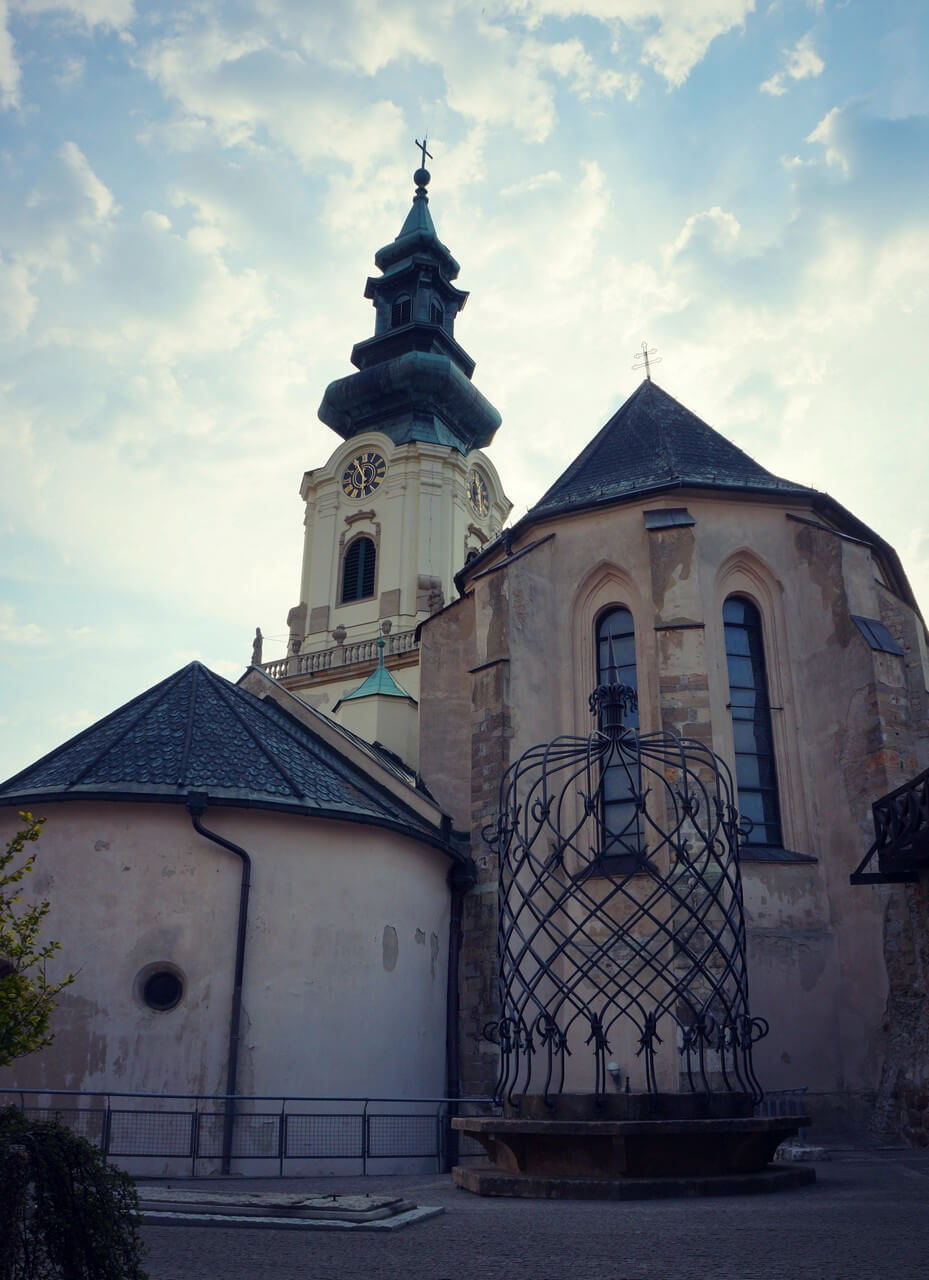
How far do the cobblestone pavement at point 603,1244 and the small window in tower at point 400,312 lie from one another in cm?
3930

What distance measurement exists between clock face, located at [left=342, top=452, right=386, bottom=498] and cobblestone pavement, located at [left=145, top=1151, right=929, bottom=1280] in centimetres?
3206

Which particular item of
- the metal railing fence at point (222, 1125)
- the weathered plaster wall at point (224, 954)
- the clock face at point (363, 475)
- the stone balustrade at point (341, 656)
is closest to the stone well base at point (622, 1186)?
the metal railing fence at point (222, 1125)

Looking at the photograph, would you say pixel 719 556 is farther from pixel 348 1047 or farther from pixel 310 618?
pixel 310 618

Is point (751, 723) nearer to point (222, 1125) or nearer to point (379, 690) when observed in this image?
point (222, 1125)

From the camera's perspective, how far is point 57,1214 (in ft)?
12.7

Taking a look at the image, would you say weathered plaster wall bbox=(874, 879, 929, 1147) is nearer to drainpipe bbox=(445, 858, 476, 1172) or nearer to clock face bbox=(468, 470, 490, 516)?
drainpipe bbox=(445, 858, 476, 1172)

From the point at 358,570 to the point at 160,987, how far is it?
25.0 m

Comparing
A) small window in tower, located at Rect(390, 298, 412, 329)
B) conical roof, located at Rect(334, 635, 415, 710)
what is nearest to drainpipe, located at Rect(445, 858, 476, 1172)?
conical roof, located at Rect(334, 635, 415, 710)

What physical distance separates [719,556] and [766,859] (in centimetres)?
478

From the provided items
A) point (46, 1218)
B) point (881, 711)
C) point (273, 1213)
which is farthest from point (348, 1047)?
point (46, 1218)

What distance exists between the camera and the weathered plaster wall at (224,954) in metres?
12.9

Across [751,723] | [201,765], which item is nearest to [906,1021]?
[751,723]

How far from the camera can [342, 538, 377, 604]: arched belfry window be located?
3688cm

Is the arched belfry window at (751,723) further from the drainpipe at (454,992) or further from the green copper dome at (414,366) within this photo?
the green copper dome at (414,366)
